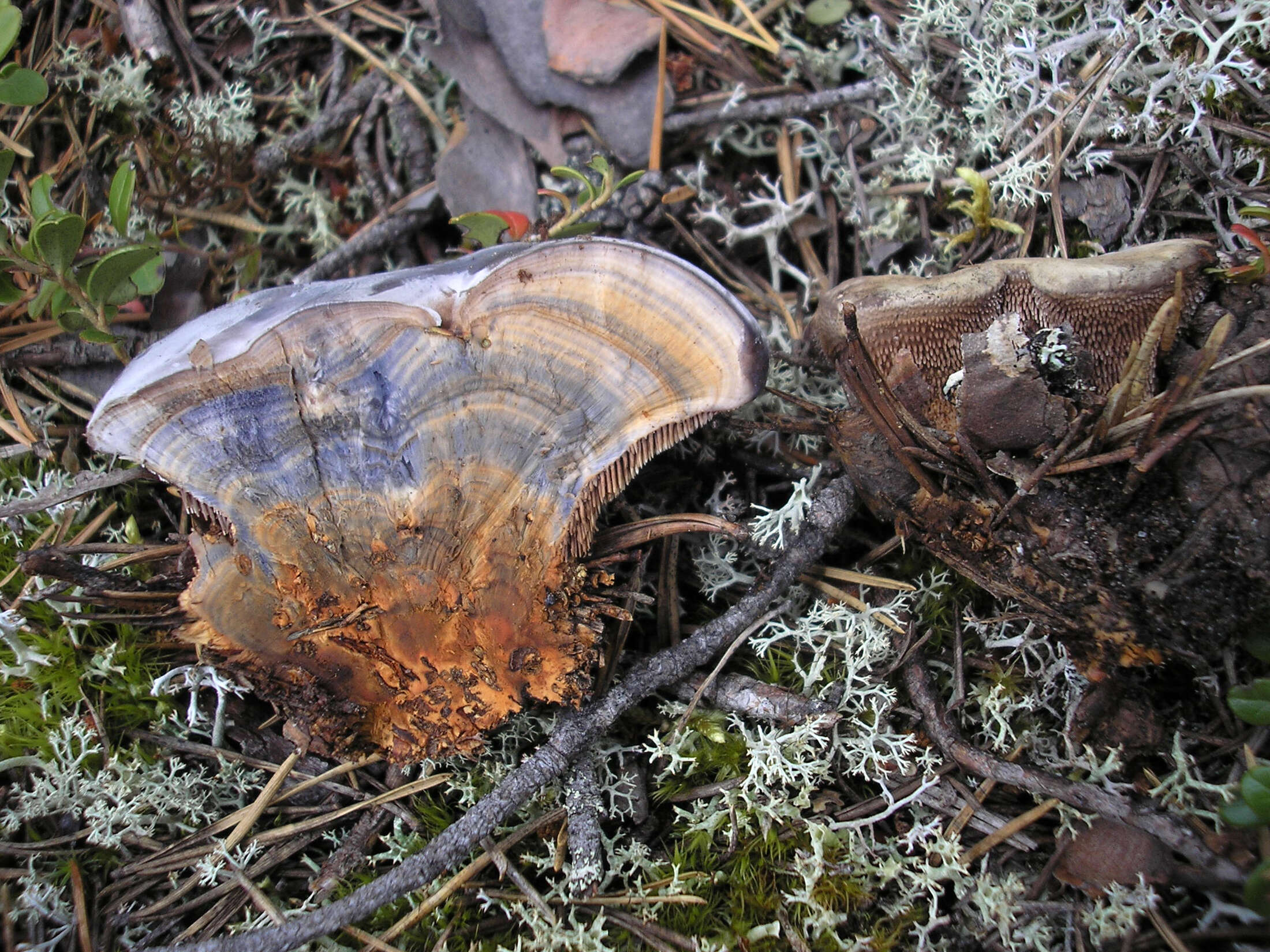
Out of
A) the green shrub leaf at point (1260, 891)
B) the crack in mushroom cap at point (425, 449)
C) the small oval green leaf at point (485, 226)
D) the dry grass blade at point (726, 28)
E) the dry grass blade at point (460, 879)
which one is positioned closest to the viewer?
the green shrub leaf at point (1260, 891)

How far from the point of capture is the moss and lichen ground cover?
2.07 metres

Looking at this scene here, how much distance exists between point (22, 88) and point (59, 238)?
0.62 meters

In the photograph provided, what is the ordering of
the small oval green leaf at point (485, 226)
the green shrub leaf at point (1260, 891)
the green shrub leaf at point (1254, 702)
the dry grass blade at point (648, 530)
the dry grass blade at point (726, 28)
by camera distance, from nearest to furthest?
the green shrub leaf at point (1260, 891), the green shrub leaf at point (1254, 702), the dry grass blade at point (648, 530), the small oval green leaf at point (485, 226), the dry grass blade at point (726, 28)

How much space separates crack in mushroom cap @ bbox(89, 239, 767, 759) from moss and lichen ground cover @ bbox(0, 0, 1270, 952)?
0.29 meters

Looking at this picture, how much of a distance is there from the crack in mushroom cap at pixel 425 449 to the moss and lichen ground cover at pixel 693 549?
285mm

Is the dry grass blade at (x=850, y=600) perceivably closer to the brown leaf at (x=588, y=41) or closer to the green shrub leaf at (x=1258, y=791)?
the green shrub leaf at (x=1258, y=791)

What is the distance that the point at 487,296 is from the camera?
2.00 m

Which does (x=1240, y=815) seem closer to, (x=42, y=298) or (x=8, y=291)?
(x=42, y=298)

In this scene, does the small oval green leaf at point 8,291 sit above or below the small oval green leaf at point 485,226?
above

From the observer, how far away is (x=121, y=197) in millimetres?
2490

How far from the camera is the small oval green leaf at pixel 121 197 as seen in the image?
2.49m

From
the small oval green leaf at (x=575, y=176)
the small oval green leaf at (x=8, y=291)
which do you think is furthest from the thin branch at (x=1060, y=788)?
the small oval green leaf at (x=8, y=291)

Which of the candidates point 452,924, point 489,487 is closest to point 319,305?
point 489,487

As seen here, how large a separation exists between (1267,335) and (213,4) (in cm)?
380
